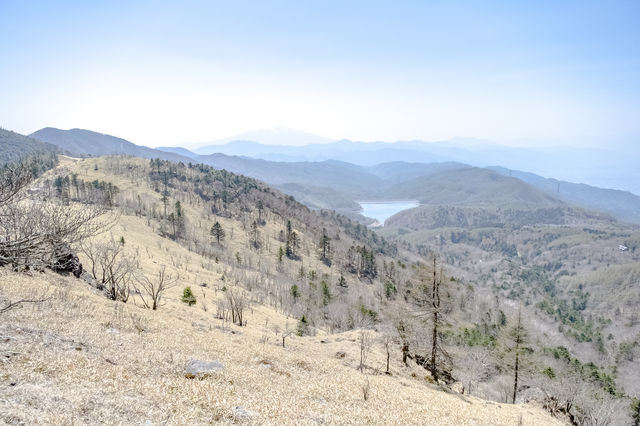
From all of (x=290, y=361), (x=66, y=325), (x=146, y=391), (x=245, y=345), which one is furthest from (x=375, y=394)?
(x=66, y=325)

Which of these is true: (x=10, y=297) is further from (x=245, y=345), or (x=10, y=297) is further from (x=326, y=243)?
(x=326, y=243)

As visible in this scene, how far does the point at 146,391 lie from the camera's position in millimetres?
12844

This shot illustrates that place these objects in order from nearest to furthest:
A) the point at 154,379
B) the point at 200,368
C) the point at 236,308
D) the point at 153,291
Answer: the point at 154,379, the point at 200,368, the point at 153,291, the point at 236,308

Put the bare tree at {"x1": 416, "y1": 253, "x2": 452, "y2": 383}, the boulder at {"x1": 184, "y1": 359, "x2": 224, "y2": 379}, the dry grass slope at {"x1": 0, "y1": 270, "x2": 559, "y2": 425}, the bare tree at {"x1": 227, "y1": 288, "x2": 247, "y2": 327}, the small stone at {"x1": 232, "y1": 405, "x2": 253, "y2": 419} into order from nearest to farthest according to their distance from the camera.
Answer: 1. the dry grass slope at {"x1": 0, "y1": 270, "x2": 559, "y2": 425}
2. the small stone at {"x1": 232, "y1": 405, "x2": 253, "y2": 419}
3. the boulder at {"x1": 184, "y1": 359, "x2": 224, "y2": 379}
4. the bare tree at {"x1": 416, "y1": 253, "x2": 452, "y2": 383}
5. the bare tree at {"x1": 227, "y1": 288, "x2": 247, "y2": 327}

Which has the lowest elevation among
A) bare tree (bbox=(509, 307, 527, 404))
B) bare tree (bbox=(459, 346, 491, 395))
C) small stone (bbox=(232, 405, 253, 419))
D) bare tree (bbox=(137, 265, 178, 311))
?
bare tree (bbox=(459, 346, 491, 395))

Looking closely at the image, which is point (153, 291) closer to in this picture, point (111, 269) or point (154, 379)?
point (111, 269)

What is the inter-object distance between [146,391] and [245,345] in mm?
10779

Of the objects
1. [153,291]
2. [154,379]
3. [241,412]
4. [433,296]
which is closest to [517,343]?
[433,296]

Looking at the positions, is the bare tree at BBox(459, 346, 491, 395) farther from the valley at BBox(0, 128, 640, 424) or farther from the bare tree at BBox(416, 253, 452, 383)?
the bare tree at BBox(416, 253, 452, 383)

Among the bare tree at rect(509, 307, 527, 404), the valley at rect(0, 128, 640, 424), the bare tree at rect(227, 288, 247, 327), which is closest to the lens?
the valley at rect(0, 128, 640, 424)

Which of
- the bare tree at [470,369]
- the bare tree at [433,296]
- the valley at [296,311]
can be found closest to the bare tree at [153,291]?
the valley at [296,311]

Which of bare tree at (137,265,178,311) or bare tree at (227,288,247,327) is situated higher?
bare tree at (137,265,178,311)

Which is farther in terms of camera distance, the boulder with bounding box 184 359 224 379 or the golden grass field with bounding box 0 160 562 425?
the boulder with bounding box 184 359 224 379

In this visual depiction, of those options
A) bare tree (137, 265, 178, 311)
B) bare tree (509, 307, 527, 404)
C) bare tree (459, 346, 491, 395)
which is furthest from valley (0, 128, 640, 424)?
bare tree (137, 265, 178, 311)
